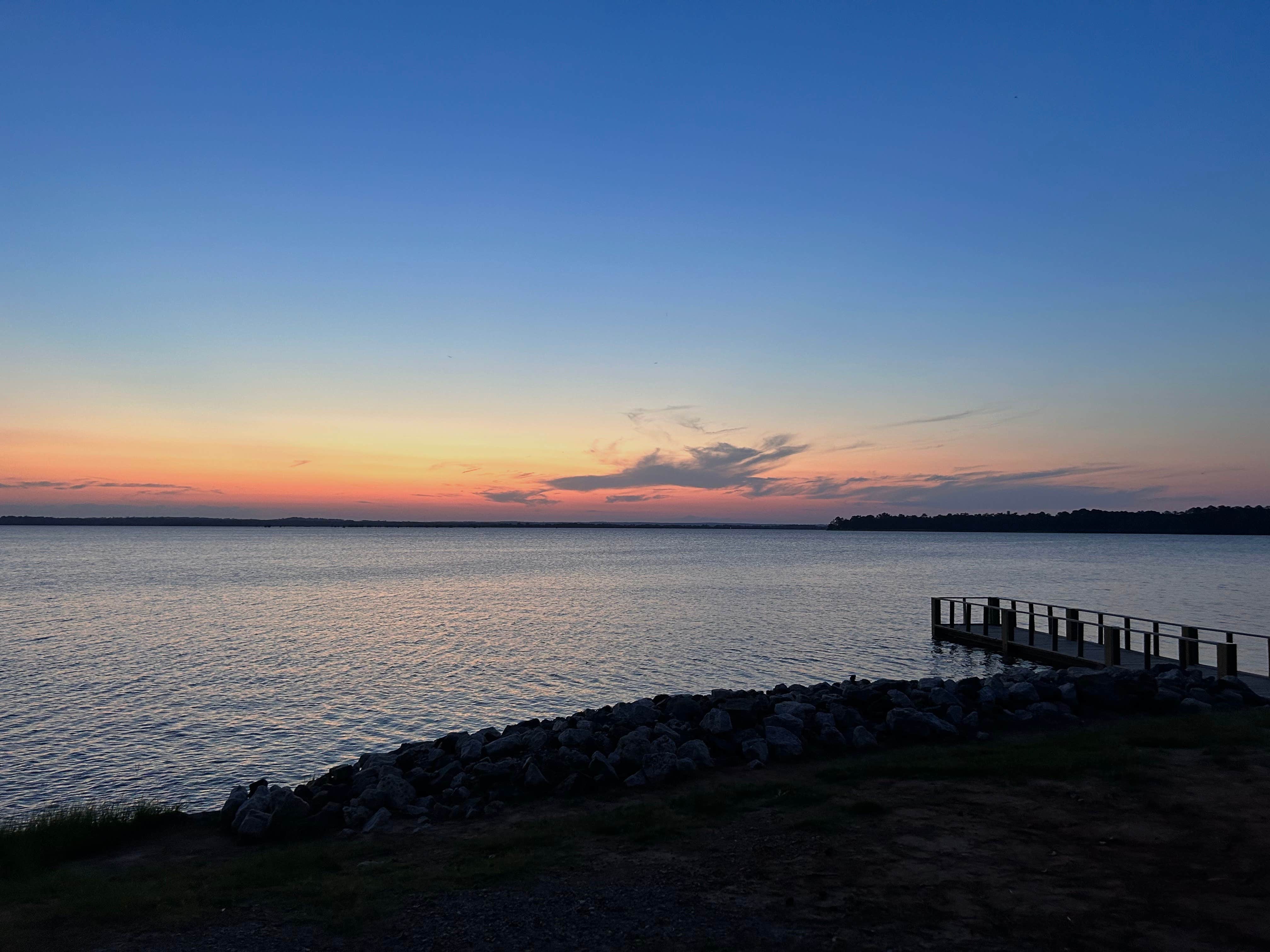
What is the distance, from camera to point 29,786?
17.8 m

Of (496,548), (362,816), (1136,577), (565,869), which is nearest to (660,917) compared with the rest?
(565,869)

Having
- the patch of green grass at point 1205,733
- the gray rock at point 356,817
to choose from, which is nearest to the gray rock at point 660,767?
the gray rock at point 356,817

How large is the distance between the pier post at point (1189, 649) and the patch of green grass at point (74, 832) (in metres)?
25.3

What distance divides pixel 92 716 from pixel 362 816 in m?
16.0

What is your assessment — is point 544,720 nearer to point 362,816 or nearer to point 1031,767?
point 362,816

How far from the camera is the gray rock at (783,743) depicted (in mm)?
14688

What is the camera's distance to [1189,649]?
23.8 meters

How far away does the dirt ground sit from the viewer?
7488 millimetres

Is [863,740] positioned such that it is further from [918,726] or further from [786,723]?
[786,723]

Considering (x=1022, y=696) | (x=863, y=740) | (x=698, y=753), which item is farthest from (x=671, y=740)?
(x=1022, y=696)

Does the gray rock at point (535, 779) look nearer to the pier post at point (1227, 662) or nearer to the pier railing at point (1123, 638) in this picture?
the pier railing at point (1123, 638)

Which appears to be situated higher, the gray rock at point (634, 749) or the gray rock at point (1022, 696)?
the gray rock at point (1022, 696)

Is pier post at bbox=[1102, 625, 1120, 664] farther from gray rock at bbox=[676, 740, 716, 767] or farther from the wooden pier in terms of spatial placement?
gray rock at bbox=[676, 740, 716, 767]

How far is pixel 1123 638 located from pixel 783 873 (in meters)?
37.6
